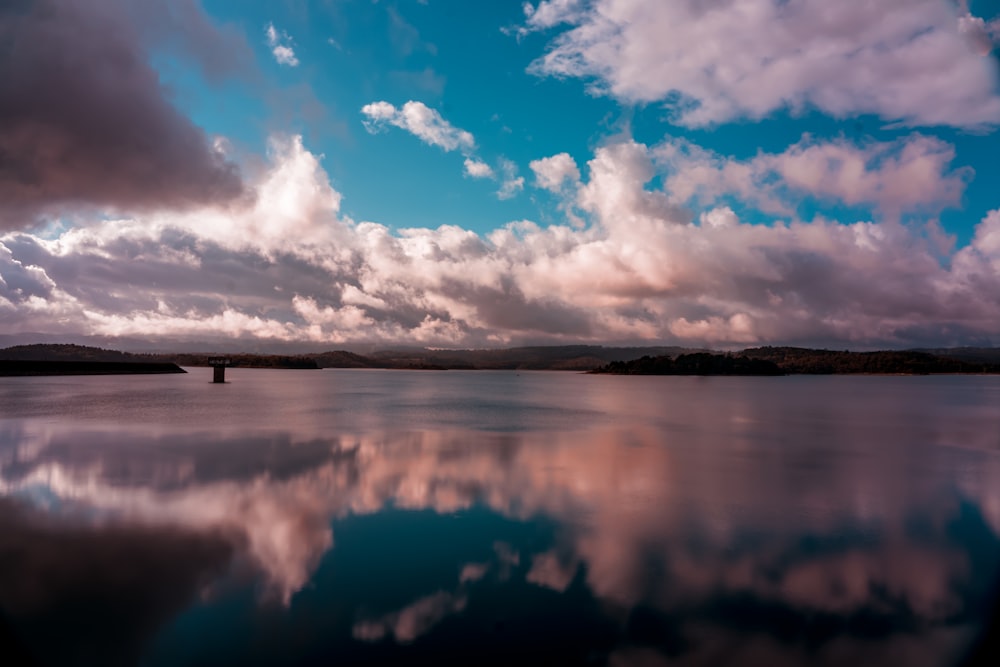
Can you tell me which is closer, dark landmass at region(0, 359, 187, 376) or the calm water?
the calm water

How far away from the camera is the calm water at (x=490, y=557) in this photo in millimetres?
7305

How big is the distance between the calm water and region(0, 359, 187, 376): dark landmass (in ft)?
368

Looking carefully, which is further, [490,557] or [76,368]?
[76,368]

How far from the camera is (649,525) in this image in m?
12.4

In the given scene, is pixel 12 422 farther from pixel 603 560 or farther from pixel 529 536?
pixel 603 560

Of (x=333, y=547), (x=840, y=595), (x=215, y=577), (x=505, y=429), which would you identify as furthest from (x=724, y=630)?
(x=505, y=429)

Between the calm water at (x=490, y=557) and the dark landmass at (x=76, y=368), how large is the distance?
112206 mm

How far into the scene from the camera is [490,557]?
10.4 metres

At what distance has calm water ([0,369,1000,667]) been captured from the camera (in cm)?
730

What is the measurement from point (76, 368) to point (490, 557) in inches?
5852

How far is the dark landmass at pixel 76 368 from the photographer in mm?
106812

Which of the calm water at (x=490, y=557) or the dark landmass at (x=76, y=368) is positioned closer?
the calm water at (x=490, y=557)

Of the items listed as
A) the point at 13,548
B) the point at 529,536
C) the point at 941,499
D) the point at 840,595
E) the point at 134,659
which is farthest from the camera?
the point at 941,499

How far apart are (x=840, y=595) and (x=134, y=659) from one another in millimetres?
10313
